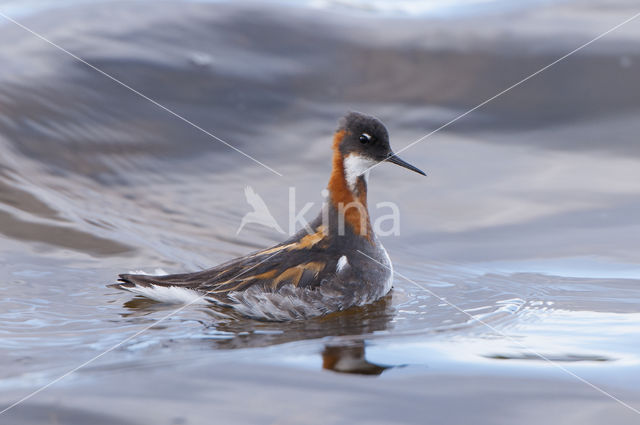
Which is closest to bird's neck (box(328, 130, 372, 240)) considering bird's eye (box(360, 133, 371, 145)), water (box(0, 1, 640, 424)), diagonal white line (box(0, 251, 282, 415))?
bird's eye (box(360, 133, 371, 145))

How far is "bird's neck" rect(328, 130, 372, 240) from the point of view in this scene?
16.6 ft

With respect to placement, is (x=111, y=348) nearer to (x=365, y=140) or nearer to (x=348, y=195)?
(x=348, y=195)

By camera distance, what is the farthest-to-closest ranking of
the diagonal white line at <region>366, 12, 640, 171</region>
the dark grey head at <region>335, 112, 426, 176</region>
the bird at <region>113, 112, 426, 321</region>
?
the diagonal white line at <region>366, 12, 640, 171</region>, the dark grey head at <region>335, 112, 426, 176</region>, the bird at <region>113, 112, 426, 321</region>

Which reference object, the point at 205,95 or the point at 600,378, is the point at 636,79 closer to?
the point at 205,95

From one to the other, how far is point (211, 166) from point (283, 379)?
11.0ft

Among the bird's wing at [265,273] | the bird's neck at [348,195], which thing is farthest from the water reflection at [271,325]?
the bird's neck at [348,195]

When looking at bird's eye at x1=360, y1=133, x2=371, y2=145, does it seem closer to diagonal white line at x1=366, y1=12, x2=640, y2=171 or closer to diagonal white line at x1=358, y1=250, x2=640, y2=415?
diagonal white line at x1=358, y1=250, x2=640, y2=415

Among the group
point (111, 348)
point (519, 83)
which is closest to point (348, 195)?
point (111, 348)

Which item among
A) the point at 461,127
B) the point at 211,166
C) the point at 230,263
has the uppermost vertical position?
the point at 461,127

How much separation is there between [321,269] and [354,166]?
0.74 meters

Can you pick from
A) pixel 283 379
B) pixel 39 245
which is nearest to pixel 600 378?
pixel 283 379

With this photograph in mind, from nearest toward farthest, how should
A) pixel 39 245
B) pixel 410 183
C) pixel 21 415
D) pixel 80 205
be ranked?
pixel 21 415, pixel 39 245, pixel 80 205, pixel 410 183

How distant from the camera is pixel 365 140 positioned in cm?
505

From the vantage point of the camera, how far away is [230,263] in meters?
4.80
